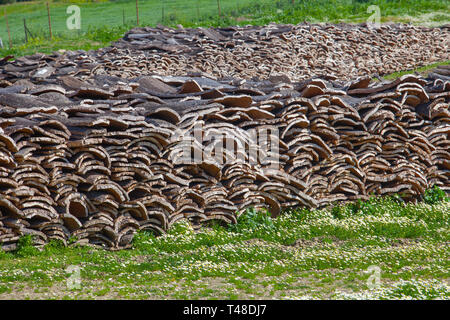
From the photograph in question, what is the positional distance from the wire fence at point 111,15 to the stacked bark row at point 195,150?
24599 mm

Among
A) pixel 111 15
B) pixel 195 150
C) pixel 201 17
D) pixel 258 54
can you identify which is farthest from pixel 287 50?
pixel 111 15

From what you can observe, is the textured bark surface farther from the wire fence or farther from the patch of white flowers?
the wire fence

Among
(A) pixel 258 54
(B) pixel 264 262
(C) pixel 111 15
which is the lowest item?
(B) pixel 264 262

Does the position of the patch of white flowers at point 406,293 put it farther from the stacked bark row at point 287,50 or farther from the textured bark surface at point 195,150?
the stacked bark row at point 287,50

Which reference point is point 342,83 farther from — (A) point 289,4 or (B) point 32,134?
(A) point 289,4

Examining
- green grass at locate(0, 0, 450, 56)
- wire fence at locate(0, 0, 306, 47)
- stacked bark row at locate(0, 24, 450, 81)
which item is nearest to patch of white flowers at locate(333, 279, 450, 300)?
stacked bark row at locate(0, 24, 450, 81)

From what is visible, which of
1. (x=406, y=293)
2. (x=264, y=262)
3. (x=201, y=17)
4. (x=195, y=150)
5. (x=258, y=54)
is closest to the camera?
(x=406, y=293)

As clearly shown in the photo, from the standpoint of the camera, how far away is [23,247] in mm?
8164

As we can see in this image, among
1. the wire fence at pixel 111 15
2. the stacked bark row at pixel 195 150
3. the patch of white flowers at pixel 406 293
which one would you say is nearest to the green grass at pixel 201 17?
the wire fence at pixel 111 15

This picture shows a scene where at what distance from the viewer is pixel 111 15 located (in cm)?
4650

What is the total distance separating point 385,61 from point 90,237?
19.3 m

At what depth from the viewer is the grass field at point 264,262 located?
22.7 ft

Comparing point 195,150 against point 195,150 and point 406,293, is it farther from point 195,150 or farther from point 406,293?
point 406,293

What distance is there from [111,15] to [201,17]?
11.4 meters
